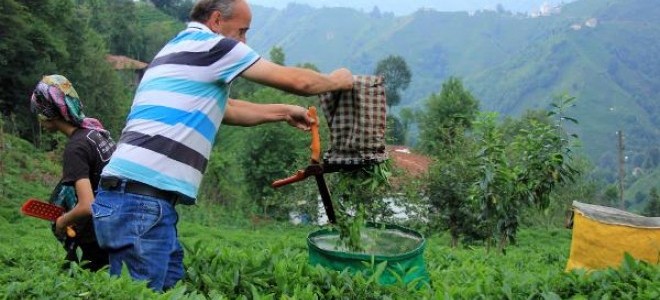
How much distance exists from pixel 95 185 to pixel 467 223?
13.3 metres

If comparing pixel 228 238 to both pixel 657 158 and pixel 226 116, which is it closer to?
pixel 226 116

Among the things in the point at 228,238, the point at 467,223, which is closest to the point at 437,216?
the point at 467,223

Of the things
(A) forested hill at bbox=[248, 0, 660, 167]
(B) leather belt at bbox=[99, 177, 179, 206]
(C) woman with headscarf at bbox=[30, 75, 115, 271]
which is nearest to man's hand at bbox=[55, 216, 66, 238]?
(C) woman with headscarf at bbox=[30, 75, 115, 271]

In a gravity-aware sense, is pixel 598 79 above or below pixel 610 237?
above

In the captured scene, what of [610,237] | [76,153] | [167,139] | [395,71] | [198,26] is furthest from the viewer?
[395,71]

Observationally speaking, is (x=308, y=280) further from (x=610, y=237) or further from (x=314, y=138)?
(x=610, y=237)

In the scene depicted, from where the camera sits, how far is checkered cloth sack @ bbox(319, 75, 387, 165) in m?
3.17

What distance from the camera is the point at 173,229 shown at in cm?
288

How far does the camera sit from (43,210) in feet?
11.7

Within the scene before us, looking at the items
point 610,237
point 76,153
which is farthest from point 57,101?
point 610,237

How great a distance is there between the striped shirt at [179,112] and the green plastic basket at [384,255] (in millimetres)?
719

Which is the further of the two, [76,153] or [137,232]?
[76,153]

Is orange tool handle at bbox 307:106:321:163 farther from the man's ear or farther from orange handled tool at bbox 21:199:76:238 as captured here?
orange handled tool at bbox 21:199:76:238

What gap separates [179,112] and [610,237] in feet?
7.69
